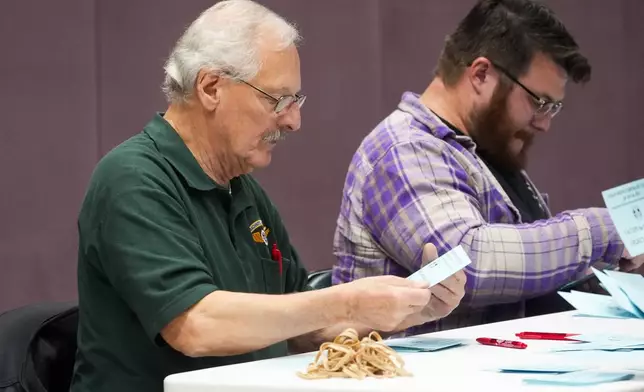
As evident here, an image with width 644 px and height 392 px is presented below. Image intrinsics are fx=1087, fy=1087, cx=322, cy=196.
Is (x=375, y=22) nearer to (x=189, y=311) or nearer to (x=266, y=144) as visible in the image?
(x=266, y=144)

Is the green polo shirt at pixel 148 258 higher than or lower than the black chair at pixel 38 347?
higher

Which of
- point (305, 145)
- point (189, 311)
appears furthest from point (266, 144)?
point (305, 145)

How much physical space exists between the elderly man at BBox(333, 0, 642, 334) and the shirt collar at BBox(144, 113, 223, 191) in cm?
71

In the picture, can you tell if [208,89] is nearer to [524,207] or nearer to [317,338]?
[317,338]

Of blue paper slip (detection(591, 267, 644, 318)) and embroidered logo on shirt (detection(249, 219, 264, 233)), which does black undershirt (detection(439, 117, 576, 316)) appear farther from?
embroidered logo on shirt (detection(249, 219, 264, 233))

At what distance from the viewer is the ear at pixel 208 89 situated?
2.36 metres

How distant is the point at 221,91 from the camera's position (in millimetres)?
2367

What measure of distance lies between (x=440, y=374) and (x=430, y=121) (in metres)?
1.34

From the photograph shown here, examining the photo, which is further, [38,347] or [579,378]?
[38,347]

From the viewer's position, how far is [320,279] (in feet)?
10.4

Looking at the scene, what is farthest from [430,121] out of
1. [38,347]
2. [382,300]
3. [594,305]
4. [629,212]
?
[38,347]

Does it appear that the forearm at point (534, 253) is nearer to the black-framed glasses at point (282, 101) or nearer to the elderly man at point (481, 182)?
the elderly man at point (481, 182)

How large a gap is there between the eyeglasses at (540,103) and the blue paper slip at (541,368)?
1.52m

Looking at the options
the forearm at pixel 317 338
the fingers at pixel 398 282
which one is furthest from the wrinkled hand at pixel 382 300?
the forearm at pixel 317 338
